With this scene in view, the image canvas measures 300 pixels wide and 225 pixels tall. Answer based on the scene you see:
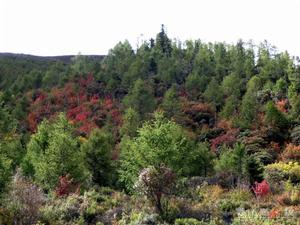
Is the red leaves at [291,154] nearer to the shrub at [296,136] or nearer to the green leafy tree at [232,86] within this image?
the shrub at [296,136]

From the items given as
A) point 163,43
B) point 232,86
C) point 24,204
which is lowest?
point 24,204

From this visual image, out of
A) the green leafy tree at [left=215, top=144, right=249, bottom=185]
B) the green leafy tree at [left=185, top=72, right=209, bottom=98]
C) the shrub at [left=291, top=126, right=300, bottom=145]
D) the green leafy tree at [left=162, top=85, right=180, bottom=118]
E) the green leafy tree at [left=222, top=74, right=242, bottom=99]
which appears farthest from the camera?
the green leafy tree at [left=185, top=72, right=209, bottom=98]

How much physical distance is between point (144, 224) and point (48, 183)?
13.7 meters

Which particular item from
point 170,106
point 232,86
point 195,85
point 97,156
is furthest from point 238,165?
point 195,85

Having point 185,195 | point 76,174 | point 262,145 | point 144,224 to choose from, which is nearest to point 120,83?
point 262,145

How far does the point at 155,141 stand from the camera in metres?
28.0

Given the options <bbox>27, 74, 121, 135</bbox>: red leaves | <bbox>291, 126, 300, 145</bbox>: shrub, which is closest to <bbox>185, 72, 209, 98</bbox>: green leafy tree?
<bbox>27, 74, 121, 135</bbox>: red leaves

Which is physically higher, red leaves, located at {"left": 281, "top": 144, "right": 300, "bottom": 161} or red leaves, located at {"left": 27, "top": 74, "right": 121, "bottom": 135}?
red leaves, located at {"left": 27, "top": 74, "right": 121, "bottom": 135}

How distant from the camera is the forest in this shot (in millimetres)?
18781

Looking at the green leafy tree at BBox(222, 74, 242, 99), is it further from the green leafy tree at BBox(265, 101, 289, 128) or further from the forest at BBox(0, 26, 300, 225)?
the green leafy tree at BBox(265, 101, 289, 128)

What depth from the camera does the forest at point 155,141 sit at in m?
18.8

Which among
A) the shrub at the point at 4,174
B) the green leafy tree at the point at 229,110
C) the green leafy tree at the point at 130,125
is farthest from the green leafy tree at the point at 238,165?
the green leafy tree at the point at 229,110

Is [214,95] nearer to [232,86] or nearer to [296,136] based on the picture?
[232,86]

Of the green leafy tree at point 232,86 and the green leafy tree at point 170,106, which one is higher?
the green leafy tree at point 232,86
